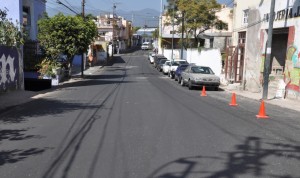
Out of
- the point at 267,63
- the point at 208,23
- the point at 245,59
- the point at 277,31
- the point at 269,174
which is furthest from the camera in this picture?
the point at 208,23

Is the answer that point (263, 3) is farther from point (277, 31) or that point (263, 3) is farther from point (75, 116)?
point (75, 116)

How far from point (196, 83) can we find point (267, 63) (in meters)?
6.07

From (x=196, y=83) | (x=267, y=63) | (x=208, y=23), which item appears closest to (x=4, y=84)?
Result: (x=196, y=83)

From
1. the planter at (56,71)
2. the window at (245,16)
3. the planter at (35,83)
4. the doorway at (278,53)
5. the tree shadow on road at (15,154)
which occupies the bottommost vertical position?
the planter at (35,83)

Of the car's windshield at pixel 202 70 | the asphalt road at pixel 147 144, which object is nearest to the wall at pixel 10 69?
the asphalt road at pixel 147 144

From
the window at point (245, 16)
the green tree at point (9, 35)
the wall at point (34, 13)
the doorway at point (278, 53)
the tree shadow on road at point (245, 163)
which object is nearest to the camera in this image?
the tree shadow on road at point (245, 163)

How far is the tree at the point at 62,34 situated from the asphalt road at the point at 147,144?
17738mm

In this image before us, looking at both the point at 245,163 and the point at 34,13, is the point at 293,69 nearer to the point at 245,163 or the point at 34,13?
the point at 245,163

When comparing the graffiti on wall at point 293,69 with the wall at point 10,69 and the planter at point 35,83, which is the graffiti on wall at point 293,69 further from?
the planter at point 35,83

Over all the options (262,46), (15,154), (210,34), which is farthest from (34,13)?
(210,34)

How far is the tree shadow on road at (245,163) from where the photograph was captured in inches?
238

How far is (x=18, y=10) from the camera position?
23109 millimetres

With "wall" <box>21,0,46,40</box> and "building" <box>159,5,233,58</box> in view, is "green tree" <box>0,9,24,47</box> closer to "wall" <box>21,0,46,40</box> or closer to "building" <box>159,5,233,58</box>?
"wall" <box>21,0,46,40</box>

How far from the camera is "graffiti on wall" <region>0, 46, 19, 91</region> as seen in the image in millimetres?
18641
